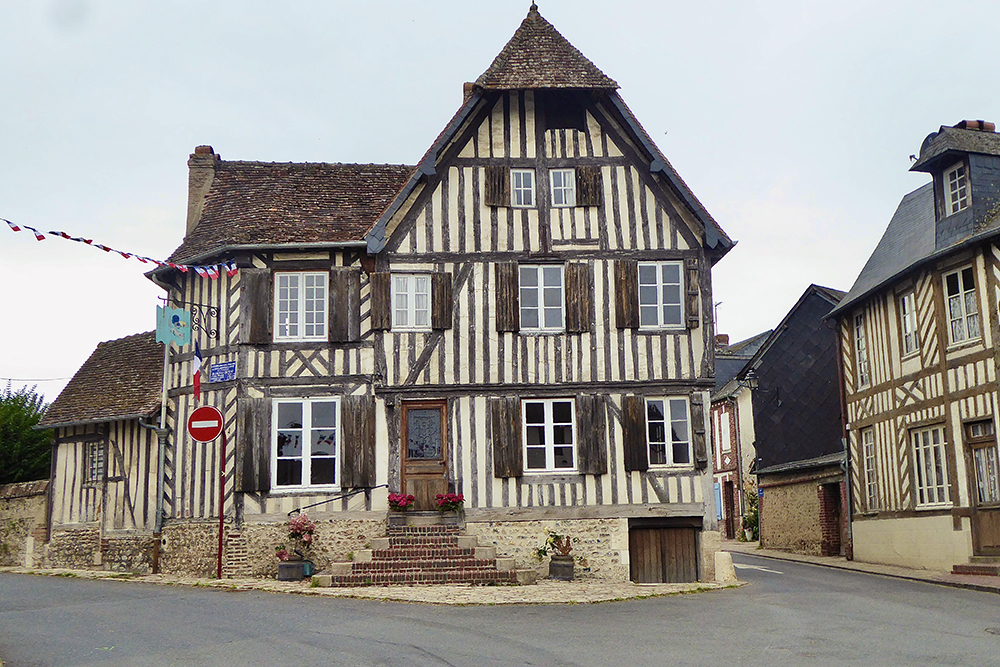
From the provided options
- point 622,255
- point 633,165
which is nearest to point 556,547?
point 622,255

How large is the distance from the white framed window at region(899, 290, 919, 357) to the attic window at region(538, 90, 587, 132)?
7.32 m

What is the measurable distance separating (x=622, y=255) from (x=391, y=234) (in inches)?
158

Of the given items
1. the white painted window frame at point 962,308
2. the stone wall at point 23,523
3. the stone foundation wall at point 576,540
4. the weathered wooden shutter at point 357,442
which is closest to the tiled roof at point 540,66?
the weathered wooden shutter at point 357,442

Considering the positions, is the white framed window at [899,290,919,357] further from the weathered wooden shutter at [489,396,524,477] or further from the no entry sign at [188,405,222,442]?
the no entry sign at [188,405,222,442]

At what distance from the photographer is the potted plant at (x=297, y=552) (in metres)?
16.3

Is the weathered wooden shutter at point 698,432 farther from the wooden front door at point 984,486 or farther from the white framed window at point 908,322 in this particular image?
the white framed window at point 908,322

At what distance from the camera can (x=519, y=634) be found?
10062 millimetres

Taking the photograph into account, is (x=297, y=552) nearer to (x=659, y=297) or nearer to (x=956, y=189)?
(x=659, y=297)

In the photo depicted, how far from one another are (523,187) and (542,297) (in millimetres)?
1991

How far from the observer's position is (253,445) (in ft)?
57.4

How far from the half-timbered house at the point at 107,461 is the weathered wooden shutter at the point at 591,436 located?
7.75 meters

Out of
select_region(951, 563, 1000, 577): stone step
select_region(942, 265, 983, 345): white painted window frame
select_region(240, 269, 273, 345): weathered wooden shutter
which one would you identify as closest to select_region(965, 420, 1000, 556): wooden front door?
select_region(951, 563, 1000, 577): stone step

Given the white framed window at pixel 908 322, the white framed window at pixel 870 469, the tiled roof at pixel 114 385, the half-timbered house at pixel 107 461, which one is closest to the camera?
the half-timbered house at pixel 107 461

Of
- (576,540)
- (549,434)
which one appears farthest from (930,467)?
(549,434)
